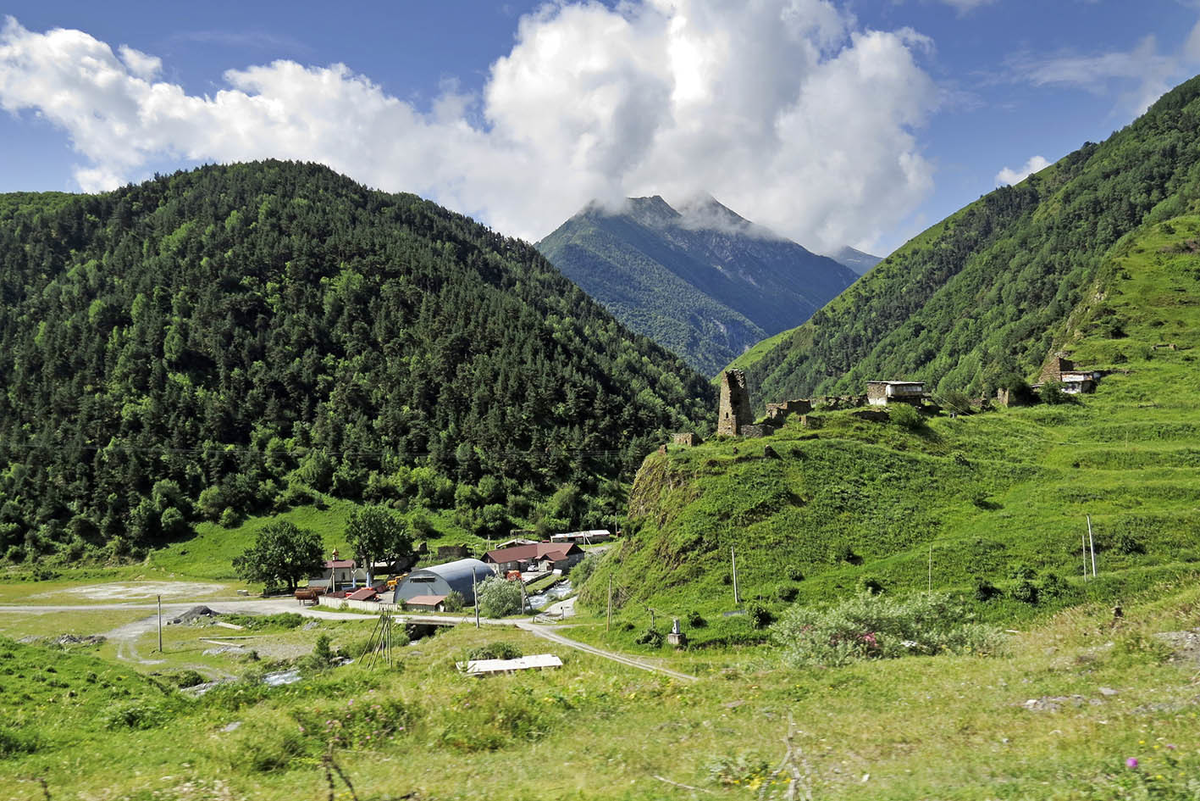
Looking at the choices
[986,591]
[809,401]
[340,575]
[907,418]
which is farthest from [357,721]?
[340,575]

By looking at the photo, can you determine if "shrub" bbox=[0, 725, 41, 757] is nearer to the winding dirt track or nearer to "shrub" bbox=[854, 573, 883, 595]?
the winding dirt track

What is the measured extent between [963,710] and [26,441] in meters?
202

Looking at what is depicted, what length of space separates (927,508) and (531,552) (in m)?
65.3

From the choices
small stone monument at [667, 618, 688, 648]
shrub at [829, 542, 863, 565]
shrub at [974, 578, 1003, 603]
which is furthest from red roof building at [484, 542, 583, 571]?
shrub at [974, 578, 1003, 603]

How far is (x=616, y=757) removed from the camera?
635 inches

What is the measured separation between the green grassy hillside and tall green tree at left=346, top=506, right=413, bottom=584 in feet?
155

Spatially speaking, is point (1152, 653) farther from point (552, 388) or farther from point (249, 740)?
point (552, 388)

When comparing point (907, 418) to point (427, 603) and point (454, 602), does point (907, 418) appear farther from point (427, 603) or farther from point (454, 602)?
point (427, 603)

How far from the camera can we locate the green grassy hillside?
51000 mm

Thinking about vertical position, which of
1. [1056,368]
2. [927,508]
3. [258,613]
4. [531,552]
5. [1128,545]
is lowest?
[258,613]

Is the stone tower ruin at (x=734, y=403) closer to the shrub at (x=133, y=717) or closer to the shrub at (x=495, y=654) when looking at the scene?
the shrub at (x=495, y=654)

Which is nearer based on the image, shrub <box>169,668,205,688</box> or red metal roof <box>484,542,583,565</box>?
shrub <box>169,668,205,688</box>

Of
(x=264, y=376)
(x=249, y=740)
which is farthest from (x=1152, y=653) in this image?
(x=264, y=376)

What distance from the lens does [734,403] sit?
81188mm
